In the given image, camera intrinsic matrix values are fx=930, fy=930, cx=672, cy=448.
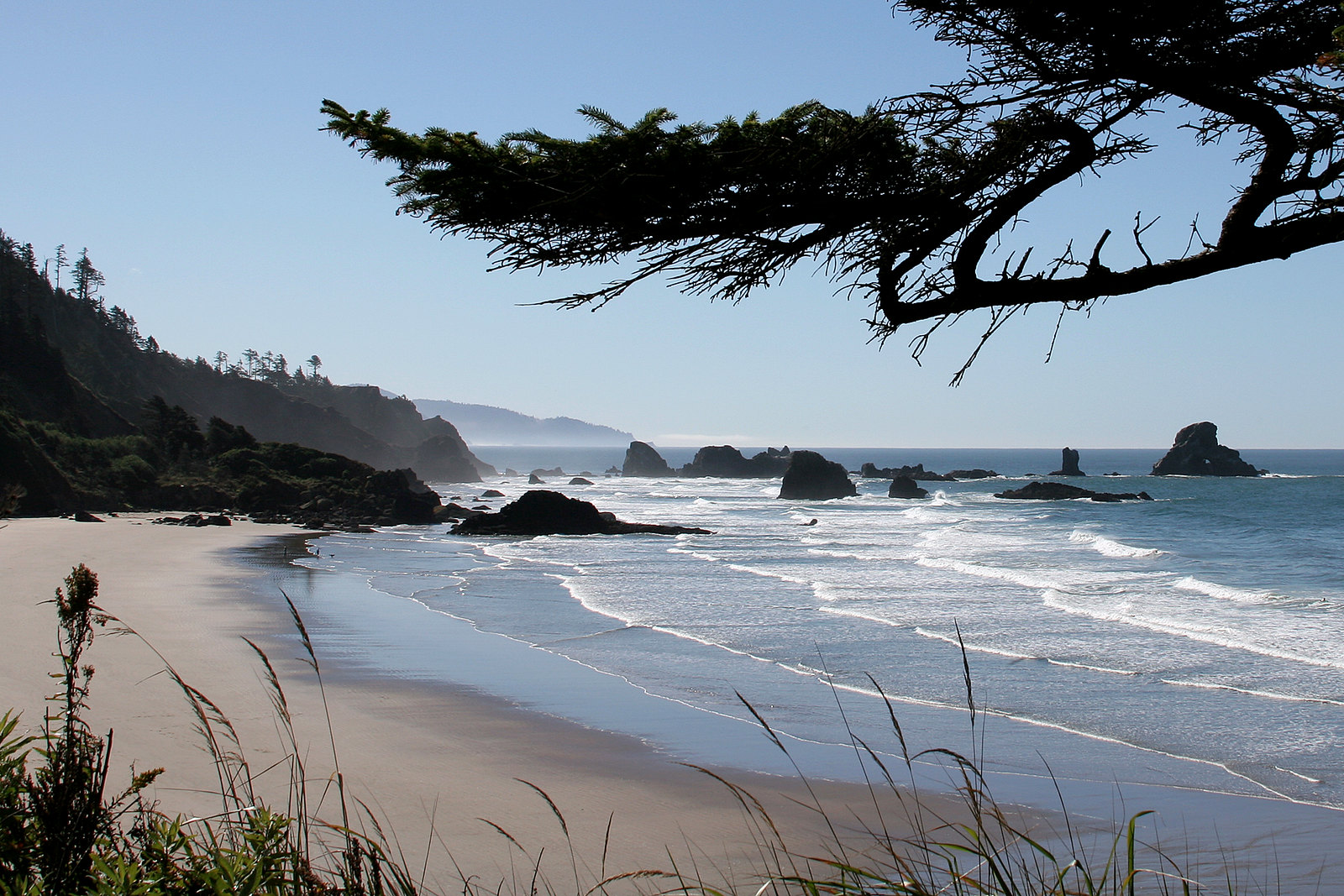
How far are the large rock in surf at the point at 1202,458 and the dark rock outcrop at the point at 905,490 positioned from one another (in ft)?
133

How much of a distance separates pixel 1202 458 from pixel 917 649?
9302cm

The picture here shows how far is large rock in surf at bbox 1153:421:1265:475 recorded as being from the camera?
9138 cm

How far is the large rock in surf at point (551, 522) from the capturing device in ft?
122

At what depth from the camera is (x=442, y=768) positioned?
307 inches

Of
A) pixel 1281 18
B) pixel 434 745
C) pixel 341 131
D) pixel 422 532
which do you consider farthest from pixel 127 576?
pixel 1281 18

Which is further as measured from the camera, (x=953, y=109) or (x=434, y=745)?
(x=434, y=745)

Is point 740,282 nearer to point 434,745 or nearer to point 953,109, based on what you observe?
point 953,109

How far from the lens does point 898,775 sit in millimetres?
7797

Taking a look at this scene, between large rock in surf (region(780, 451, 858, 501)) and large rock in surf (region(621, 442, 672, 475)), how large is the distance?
4856cm

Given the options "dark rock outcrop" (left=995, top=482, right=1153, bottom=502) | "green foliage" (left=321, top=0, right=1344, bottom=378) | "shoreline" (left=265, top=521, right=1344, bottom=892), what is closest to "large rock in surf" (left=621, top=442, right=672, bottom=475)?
"dark rock outcrop" (left=995, top=482, right=1153, bottom=502)

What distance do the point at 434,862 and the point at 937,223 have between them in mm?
4798

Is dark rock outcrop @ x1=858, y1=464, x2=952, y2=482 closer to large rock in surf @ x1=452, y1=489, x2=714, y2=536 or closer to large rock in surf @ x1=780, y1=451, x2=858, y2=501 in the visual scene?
large rock in surf @ x1=780, y1=451, x2=858, y2=501

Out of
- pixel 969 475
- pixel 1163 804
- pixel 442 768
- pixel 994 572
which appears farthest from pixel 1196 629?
pixel 969 475

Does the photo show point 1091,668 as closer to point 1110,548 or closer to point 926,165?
point 926,165
